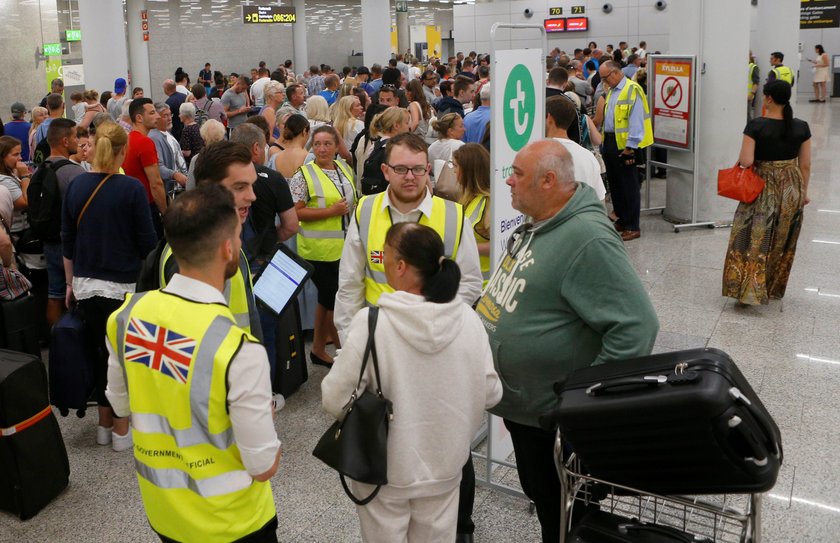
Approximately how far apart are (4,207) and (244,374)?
3.56 metres

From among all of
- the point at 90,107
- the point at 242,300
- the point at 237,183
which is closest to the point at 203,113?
the point at 90,107

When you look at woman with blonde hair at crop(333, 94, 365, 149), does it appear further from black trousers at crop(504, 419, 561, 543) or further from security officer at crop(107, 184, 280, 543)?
security officer at crop(107, 184, 280, 543)

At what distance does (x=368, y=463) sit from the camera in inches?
92.4

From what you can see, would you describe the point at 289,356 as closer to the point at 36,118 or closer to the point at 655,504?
the point at 655,504

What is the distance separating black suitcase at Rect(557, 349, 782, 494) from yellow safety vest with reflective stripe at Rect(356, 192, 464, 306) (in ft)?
4.10

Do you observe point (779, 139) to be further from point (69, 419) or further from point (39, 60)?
point (39, 60)

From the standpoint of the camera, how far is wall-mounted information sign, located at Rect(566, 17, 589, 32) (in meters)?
27.3

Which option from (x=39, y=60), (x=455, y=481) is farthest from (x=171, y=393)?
(x=39, y=60)

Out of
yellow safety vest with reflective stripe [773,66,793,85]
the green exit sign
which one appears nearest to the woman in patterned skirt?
yellow safety vest with reflective stripe [773,66,793,85]

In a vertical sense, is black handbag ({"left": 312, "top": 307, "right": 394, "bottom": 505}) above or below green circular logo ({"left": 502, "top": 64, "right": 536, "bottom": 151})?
below

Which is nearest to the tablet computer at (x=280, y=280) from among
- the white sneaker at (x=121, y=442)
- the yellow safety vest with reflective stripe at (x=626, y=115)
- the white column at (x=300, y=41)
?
the white sneaker at (x=121, y=442)

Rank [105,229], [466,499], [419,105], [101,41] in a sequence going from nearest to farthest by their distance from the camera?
[466,499], [105,229], [419,105], [101,41]

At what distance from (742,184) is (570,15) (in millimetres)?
23441

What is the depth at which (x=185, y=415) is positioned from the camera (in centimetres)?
213
